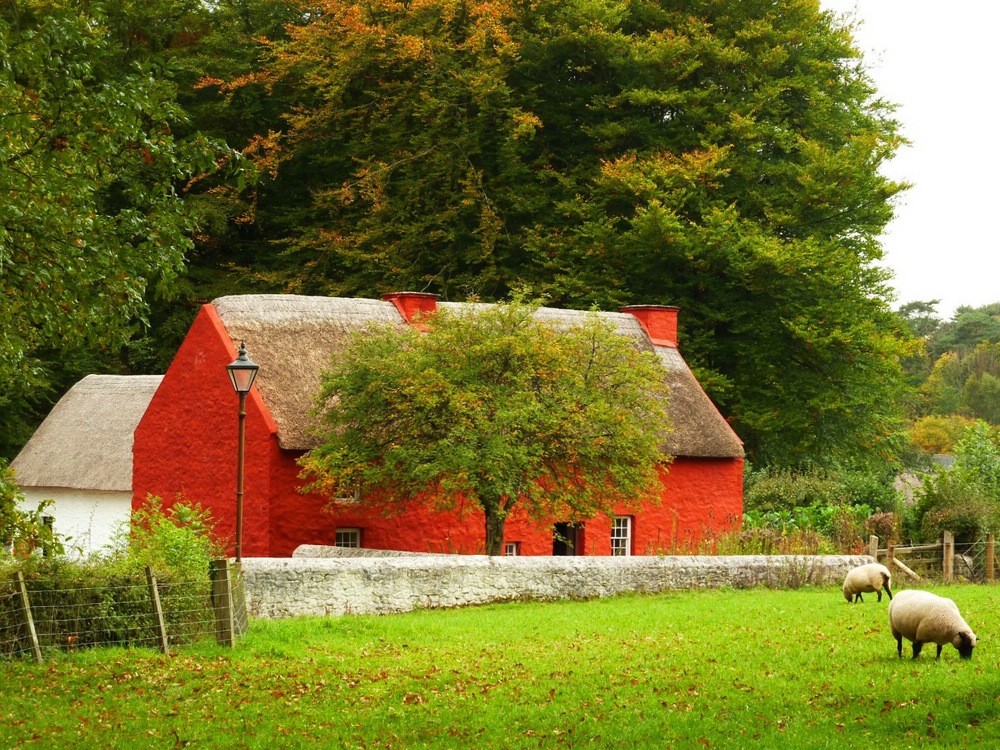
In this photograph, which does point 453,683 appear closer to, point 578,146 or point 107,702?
point 107,702

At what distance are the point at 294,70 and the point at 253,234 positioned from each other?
6099 mm

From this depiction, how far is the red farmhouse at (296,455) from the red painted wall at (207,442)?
0.03 meters

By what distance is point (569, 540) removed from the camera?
102ft

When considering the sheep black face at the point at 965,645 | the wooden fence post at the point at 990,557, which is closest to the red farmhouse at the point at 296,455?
the wooden fence post at the point at 990,557

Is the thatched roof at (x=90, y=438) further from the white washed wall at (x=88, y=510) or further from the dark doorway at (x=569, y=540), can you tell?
the dark doorway at (x=569, y=540)

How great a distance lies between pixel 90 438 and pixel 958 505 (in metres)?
22.4

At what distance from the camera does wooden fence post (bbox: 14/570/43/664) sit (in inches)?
574

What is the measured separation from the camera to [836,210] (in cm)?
3791

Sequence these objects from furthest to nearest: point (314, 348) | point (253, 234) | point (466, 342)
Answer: point (253, 234), point (314, 348), point (466, 342)

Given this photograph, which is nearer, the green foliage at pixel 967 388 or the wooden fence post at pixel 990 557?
the wooden fence post at pixel 990 557

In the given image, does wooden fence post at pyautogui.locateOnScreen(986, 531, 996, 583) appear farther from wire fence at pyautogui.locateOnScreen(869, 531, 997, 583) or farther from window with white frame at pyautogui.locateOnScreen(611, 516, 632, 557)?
window with white frame at pyautogui.locateOnScreen(611, 516, 632, 557)

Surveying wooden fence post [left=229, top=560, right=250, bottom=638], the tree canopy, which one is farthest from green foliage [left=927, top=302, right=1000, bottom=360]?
wooden fence post [left=229, top=560, right=250, bottom=638]

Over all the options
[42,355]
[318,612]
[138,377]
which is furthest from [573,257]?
[318,612]

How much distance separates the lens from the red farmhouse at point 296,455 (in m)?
27.5
